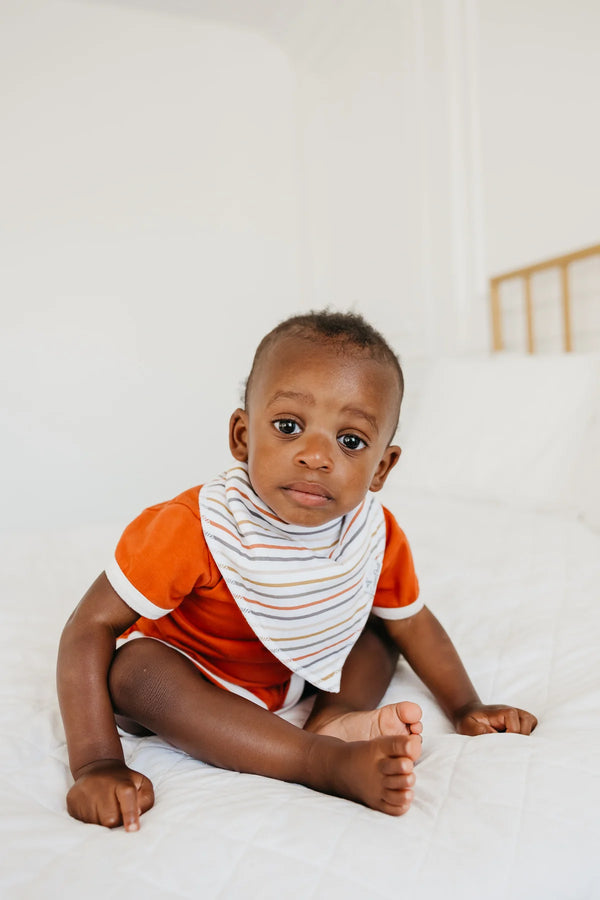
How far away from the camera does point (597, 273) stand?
195cm

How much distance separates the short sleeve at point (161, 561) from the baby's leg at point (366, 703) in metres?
0.20

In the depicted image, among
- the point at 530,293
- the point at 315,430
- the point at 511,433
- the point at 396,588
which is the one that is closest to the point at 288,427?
the point at 315,430

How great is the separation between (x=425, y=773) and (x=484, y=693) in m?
0.26

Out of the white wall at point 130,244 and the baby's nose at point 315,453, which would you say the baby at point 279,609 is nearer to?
the baby's nose at point 315,453

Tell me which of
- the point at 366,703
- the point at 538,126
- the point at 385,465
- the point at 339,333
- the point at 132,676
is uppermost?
the point at 538,126

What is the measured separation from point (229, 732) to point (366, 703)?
210 millimetres

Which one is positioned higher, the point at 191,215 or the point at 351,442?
the point at 191,215

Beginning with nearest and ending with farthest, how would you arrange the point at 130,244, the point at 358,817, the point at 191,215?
the point at 358,817 → the point at 130,244 → the point at 191,215

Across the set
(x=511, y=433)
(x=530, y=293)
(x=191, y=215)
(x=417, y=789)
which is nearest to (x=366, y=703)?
(x=417, y=789)

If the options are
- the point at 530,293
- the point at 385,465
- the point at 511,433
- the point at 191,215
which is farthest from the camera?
the point at 191,215

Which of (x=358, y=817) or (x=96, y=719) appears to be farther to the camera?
(x=96, y=719)

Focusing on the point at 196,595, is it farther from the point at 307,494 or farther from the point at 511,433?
the point at 511,433

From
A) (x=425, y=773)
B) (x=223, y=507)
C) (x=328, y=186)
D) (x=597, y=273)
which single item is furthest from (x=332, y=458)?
(x=328, y=186)

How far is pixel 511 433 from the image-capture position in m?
1.76
